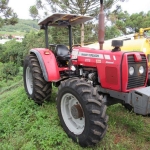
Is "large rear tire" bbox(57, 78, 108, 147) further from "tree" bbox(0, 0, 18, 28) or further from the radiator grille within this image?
"tree" bbox(0, 0, 18, 28)

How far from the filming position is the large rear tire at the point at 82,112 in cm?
269

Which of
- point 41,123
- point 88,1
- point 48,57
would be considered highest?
point 88,1

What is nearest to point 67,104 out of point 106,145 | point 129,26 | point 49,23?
point 106,145

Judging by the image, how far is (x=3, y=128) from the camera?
3984mm

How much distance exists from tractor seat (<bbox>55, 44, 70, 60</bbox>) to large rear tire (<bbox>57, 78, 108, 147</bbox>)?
50.8 inches

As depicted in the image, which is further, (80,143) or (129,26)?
(129,26)

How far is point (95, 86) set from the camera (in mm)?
3404

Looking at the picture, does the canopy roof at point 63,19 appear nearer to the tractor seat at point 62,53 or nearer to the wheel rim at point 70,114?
the tractor seat at point 62,53

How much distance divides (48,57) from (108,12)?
12504 mm

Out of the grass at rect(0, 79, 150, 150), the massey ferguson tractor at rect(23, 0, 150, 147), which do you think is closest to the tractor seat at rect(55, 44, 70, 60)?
the massey ferguson tractor at rect(23, 0, 150, 147)

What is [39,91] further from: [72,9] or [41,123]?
[72,9]

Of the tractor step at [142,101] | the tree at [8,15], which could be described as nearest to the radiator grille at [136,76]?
the tractor step at [142,101]

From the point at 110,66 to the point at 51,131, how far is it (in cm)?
150

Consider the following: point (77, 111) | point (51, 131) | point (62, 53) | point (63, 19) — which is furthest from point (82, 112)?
point (63, 19)
